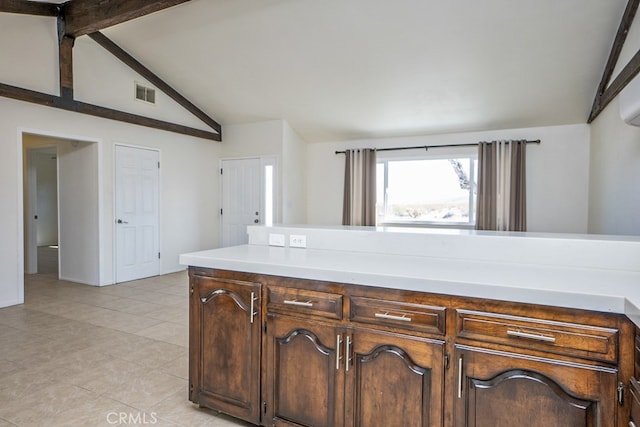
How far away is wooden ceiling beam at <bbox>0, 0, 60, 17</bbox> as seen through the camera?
379cm

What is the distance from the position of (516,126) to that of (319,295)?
509 cm

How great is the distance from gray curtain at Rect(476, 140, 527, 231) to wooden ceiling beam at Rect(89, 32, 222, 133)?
15.1 ft

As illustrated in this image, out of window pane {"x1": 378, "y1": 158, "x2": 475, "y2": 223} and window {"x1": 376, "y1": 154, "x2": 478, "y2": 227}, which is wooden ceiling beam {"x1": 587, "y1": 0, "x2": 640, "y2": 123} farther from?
window pane {"x1": 378, "y1": 158, "x2": 475, "y2": 223}

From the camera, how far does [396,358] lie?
4.81ft

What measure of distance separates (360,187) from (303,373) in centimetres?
495

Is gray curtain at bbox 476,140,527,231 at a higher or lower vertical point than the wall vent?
lower

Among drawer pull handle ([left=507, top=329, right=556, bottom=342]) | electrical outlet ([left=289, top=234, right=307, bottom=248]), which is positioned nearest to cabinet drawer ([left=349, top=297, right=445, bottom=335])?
drawer pull handle ([left=507, top=329, right=556, bottom=342])

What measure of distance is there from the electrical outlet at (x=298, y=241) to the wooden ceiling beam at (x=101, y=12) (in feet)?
8.92

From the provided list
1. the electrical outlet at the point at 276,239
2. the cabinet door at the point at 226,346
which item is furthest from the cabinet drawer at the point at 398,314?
the electrical outlet at the point at 276,239

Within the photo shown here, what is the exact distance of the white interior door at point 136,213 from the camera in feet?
17.0

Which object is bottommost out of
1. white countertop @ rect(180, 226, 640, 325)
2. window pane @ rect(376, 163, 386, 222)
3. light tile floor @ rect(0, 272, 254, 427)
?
light tile floor @ rect(0, 272, 254, 427)

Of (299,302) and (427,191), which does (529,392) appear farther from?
(427,191)

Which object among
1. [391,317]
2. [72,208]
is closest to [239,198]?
[72,208]

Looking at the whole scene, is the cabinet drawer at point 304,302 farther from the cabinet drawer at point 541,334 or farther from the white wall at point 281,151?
the white wall at point 281,151
